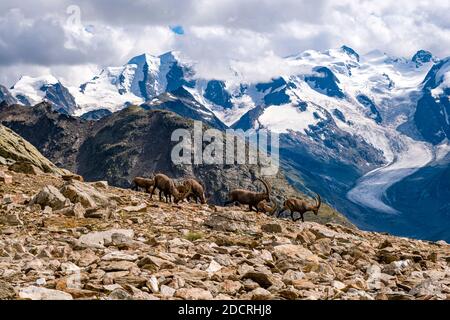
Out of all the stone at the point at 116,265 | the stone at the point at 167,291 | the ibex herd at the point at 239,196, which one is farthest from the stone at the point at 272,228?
the stone at the point at 167,291

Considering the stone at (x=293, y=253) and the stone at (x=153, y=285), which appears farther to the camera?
the stone at (x=293, y=253)

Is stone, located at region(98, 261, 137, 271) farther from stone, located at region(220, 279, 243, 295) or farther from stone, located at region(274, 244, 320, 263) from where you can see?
stone, located at region(274, 244, 320, 263)

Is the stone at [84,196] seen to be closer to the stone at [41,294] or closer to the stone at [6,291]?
the stone at [6,291]

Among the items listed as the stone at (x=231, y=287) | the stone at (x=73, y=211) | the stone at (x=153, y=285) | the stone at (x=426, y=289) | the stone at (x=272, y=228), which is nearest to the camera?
the stone at (x=153, y=285)

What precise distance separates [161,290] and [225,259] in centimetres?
474

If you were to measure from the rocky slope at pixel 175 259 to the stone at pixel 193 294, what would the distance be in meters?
0.03

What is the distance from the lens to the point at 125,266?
640 inches

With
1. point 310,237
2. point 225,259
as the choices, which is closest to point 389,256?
point 310,237

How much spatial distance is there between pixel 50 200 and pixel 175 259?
11.9 meters

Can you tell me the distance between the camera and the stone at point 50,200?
27734 millimetres

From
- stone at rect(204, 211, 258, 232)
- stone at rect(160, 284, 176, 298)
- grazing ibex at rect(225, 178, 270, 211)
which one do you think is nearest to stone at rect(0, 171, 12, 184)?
stone at rect(204, 211, 258, 232)
